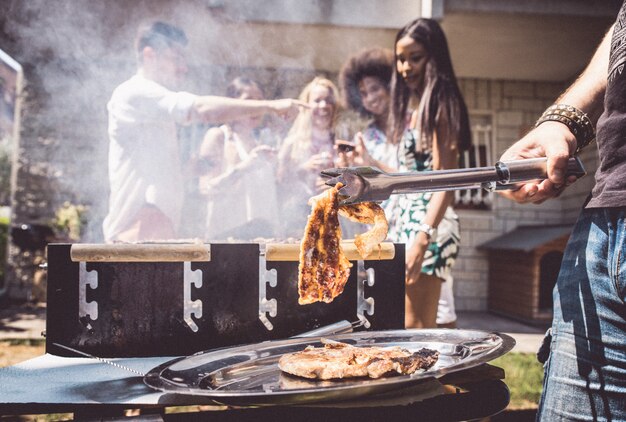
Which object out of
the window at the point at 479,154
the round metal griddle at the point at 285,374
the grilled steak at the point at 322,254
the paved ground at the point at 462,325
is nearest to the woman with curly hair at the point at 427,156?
the round metal griddle at the point at 285,374

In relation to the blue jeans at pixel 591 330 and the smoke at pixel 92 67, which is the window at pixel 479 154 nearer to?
the smoke at pixel 92 67

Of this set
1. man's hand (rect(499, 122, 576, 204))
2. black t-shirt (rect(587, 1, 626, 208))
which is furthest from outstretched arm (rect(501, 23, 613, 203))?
black t-shirt (rect(587, 1, 626, 208))

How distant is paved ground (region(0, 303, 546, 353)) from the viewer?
19.9 ft

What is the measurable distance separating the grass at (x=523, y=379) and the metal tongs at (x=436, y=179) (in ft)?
8.19

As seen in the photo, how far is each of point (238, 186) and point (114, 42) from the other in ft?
8.52

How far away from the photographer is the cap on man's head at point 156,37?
3461 mm

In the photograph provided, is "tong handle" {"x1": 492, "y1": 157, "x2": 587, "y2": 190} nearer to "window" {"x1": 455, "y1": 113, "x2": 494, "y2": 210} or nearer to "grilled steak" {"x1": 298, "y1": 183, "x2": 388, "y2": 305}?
"grilled steak" {"x1": 298, "y1": 183, "x2": 388, "y2": 305}

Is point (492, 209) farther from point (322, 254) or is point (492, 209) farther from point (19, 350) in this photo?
point (322, 254)

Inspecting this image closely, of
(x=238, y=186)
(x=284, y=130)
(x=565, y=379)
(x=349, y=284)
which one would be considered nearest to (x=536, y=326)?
(x=284, y=130)

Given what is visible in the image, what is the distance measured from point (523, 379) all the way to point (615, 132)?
12.5 ft

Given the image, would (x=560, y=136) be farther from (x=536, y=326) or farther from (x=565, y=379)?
(x=536, y=326)

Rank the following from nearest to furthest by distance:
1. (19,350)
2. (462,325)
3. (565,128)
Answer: (565,128), (19,350), (462,325)

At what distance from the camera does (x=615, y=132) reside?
133cm

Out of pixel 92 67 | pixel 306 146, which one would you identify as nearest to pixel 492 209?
pixel 306 146
